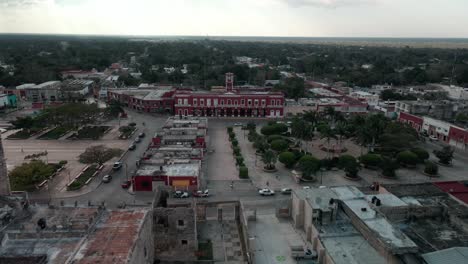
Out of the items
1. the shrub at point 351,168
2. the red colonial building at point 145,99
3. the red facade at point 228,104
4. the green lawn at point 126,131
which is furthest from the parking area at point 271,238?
the red colonial building at point 145,99

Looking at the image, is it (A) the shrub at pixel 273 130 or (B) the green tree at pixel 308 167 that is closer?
(B) the green tree at pixel 308 167

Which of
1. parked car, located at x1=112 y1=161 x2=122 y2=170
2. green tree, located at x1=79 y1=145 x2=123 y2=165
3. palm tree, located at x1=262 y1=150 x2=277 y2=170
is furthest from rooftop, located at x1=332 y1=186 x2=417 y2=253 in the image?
green tree, located at x1=79 y1=145 x2=123 y2=165

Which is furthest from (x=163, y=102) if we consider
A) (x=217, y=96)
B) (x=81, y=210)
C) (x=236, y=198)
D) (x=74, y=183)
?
(x=81, y=210)

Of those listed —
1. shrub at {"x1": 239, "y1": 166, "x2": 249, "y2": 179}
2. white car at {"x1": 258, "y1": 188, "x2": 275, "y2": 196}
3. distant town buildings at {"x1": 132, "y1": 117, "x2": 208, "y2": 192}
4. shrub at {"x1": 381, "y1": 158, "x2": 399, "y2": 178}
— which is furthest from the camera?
shrub at {"x1": 381, "y1": 158, "x2": 399, "y2": 178}

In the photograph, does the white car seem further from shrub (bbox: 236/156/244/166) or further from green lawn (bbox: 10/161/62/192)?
green lawn (bbox: 10/161/62/192)

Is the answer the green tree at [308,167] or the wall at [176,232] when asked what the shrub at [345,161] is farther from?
the wall at [176,232]

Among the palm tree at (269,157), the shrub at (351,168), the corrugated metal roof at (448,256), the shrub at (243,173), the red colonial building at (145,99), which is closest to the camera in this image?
the corrugated metal roof at (448,256)
